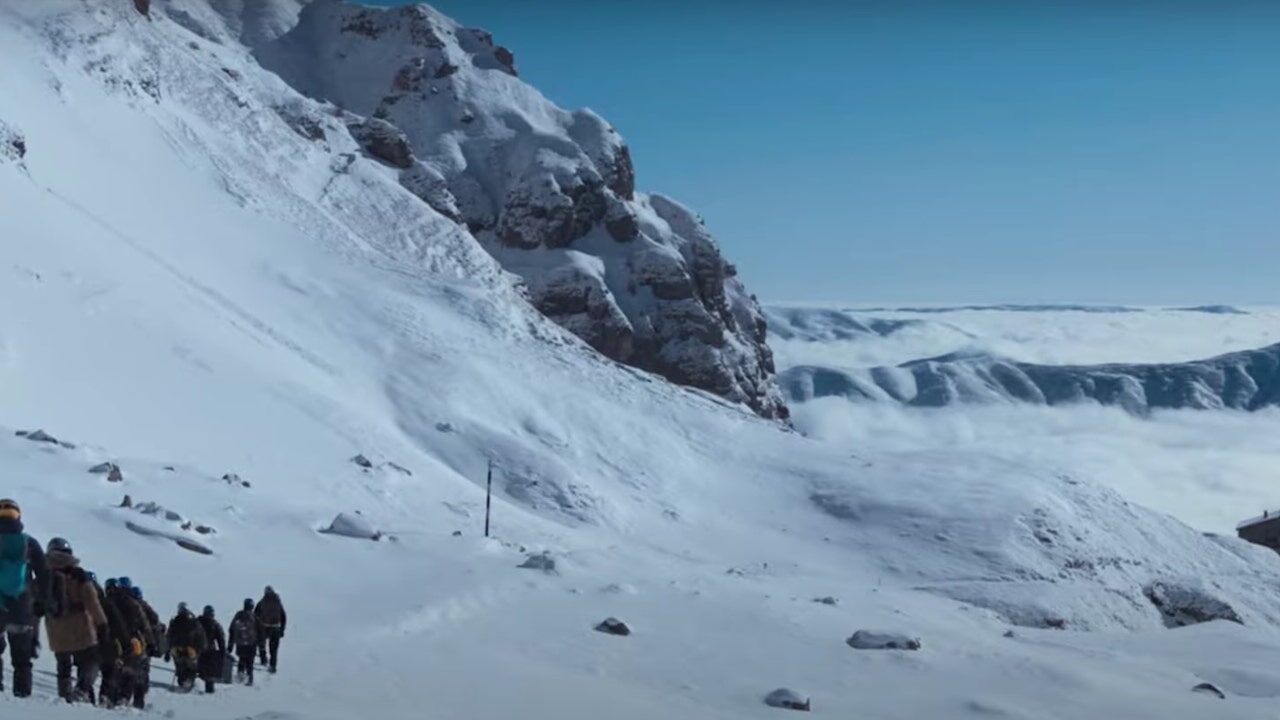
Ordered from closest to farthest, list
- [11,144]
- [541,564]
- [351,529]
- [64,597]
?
[64,597]
[541,564]
[351,529]
[11,144]

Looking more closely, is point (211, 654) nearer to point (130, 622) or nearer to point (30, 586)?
A: point (130, 622)

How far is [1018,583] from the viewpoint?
50.2 metres

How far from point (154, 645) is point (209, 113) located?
231 feet

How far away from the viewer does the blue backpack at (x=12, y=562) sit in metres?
11.7

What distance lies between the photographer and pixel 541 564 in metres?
31.3

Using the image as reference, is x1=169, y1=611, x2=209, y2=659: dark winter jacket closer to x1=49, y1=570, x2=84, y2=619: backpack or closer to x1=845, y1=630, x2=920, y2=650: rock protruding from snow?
x1=49, y1=570, x2=84, y2=619: backpack

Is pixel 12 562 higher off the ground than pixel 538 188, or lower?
lower

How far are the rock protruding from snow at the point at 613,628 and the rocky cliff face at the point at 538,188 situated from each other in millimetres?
81232

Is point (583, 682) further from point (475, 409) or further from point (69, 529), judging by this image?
point (475, 409)

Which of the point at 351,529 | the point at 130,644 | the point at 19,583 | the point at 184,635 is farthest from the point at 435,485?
the point at 19,583

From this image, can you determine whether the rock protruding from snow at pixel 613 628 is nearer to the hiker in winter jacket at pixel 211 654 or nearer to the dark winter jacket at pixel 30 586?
the hiker in winter jacket at pixel 211 654

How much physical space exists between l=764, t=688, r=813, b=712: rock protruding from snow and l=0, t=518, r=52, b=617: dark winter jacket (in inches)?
469

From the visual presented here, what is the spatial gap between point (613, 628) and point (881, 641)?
5.53 meters

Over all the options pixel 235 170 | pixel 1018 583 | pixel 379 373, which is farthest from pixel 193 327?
pixel 1018 583
